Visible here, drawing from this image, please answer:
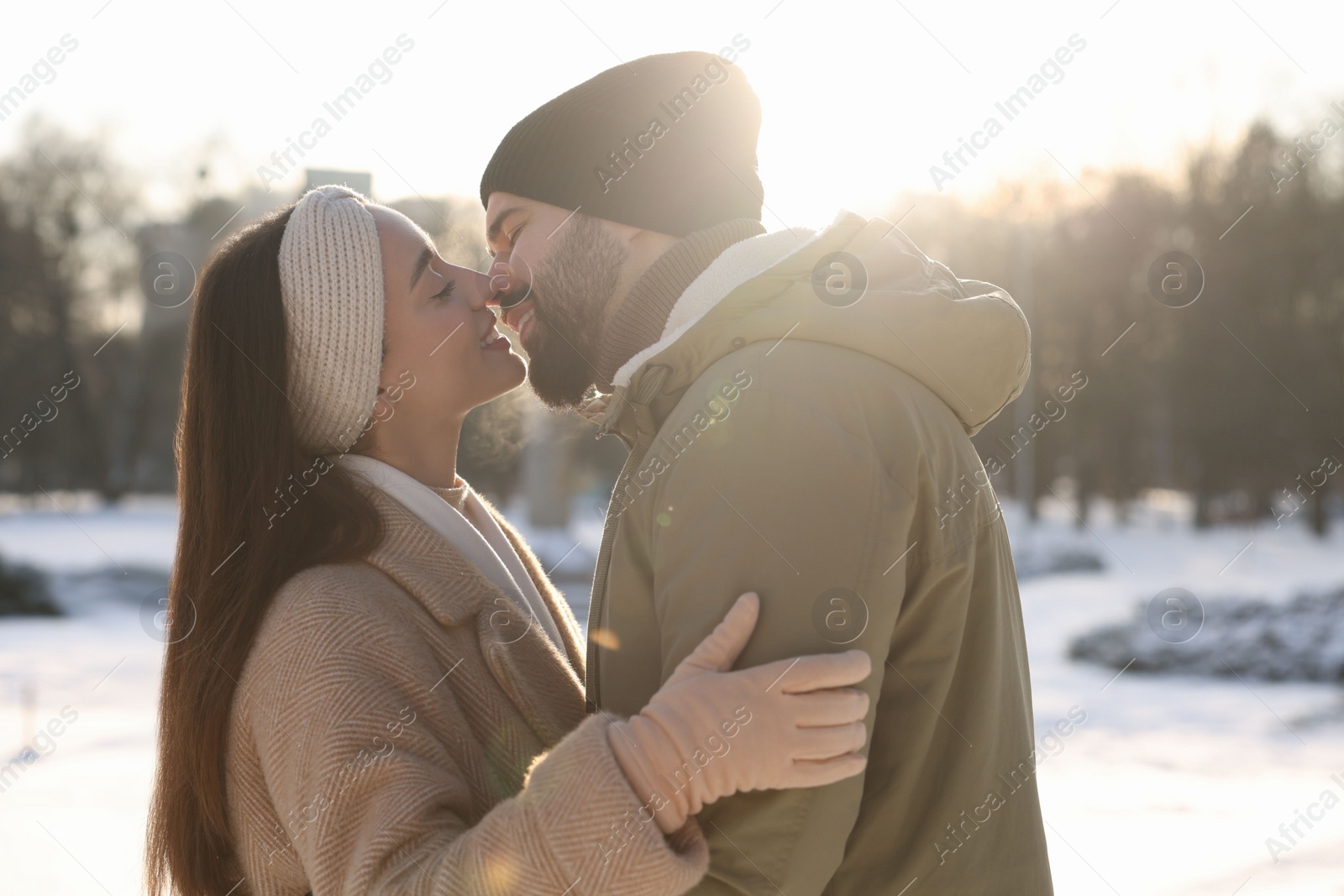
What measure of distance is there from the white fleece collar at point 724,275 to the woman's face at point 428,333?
2.43 feet

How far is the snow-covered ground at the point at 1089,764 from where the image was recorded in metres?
6.14

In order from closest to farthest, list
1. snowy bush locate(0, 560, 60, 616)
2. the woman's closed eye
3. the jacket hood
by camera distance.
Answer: the jacket hood → the woman's closed eye → snowy bush locate(0, 560, 60, 616)

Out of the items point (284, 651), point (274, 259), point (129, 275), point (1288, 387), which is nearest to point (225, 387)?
point (274, 259)

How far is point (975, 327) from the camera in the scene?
208 centimetres

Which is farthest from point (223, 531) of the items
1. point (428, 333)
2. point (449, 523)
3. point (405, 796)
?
point (405, 796)

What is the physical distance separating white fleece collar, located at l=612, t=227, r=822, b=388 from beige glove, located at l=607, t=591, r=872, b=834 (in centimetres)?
60

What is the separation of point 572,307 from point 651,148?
0.45m

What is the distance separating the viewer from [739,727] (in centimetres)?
167

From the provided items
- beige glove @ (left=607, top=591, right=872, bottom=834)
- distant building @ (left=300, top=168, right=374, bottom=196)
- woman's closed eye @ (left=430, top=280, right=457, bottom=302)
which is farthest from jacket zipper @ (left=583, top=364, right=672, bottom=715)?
distant building @ (left=300, top=168, right=374, bottom=196)

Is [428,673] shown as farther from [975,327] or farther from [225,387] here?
[975,327]

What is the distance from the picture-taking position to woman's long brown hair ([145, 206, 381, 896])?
2225 millimetres

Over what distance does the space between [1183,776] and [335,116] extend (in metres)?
7.18

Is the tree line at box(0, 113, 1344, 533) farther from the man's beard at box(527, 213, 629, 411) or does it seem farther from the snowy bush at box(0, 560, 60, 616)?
the man's beard at box(527, 213, 629, 411)

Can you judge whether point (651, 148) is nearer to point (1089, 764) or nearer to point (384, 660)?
point (384, 660)
